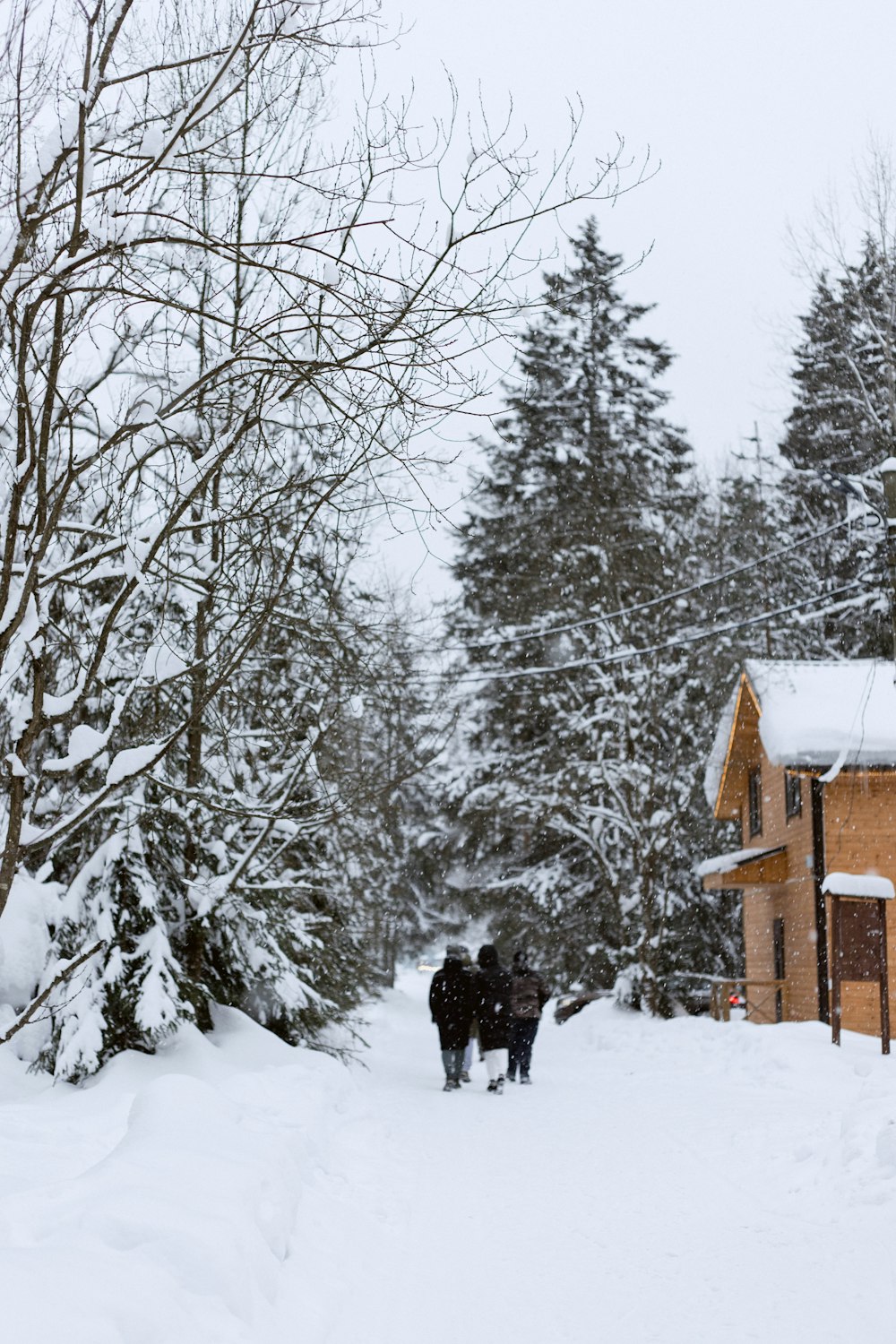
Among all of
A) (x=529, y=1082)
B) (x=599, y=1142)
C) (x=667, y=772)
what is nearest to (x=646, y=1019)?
(x=667, y=772)

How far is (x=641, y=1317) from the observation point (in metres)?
5.46

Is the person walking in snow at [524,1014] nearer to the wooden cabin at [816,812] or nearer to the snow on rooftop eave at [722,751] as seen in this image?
the wooden cabin at [816,812]

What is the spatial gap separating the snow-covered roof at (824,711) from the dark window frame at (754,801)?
3580 mm

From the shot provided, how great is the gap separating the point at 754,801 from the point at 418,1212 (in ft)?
67.8

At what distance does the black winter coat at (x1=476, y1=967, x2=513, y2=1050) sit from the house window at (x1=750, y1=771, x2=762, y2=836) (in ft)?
40.6

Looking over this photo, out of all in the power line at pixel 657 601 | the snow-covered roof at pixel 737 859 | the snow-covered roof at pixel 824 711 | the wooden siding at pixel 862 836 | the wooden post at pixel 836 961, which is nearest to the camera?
the wooden post at pixel 836 961

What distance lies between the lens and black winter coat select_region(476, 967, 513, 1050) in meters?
14.9

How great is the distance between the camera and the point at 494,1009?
49.2ft

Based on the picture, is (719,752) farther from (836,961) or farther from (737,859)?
(836,961)

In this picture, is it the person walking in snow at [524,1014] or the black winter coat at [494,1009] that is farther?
the person walking in snow at [524,1014]

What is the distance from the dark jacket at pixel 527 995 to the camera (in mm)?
15516

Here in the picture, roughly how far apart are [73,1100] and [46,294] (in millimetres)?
7651

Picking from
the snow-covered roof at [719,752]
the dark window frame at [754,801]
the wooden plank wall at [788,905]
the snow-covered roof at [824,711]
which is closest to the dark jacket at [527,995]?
the snow-covered roof at [824,711]

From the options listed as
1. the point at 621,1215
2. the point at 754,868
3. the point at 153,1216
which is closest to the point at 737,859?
the point at 754,868
